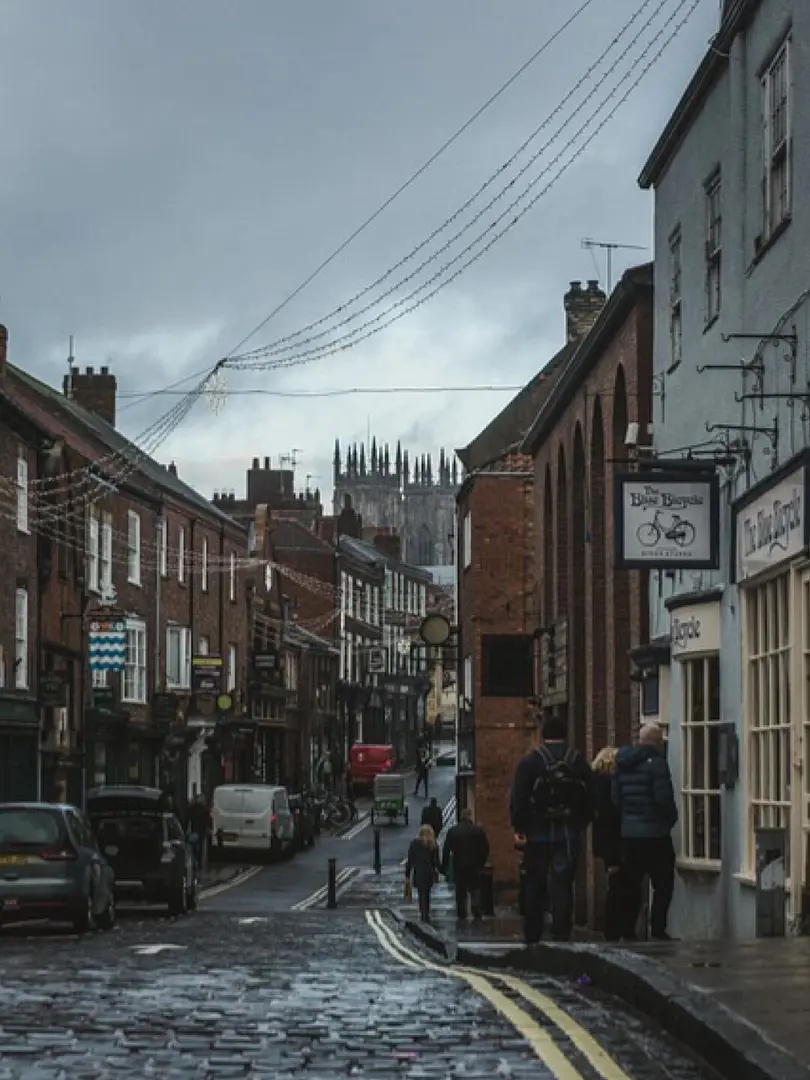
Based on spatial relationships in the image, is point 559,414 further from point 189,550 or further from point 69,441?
point 189,550

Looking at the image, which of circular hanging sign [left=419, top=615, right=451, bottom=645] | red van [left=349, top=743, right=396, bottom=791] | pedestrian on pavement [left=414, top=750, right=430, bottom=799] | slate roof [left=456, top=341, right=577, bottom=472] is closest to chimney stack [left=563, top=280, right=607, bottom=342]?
slate roof [left=456, top=341, right=577, bottom=472]

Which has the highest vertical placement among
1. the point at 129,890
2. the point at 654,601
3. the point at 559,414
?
the point at 559,414

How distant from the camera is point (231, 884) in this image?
48031 mm

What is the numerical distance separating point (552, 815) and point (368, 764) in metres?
74.2

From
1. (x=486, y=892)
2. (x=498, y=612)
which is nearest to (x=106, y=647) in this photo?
(x=498, y=612)

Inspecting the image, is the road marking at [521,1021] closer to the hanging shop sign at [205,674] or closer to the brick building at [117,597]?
the brick building at [117,597]

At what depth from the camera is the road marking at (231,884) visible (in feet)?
146

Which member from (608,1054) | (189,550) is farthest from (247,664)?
(608,1054)

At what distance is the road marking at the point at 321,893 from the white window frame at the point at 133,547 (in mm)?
9648

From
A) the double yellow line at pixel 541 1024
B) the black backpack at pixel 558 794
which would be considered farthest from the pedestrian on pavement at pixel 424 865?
the double yellow line at pixel 541 1024

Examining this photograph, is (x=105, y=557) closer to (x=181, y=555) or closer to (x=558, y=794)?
(x=181, y=555)

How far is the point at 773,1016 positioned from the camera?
30.1 feet

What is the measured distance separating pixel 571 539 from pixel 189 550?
102 ft

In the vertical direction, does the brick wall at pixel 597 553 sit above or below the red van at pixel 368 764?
above
